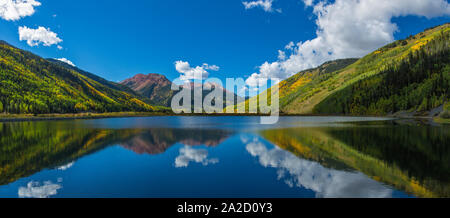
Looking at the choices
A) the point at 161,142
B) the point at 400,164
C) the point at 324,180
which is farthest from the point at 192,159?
the point at 400,164

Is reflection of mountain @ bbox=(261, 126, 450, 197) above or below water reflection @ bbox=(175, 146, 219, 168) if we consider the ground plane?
above

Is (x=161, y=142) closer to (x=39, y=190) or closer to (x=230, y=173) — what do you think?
(x=230, y=173)

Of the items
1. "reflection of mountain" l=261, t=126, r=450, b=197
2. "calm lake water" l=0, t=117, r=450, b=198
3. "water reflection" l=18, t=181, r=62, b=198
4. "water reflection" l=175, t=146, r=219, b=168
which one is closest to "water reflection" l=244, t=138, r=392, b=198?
"calm lake water" l=0, t=117, r=450, b=198

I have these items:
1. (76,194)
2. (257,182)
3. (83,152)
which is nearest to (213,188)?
(257,182)

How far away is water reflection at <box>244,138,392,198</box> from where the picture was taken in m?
18.4

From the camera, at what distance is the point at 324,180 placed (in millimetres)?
22109

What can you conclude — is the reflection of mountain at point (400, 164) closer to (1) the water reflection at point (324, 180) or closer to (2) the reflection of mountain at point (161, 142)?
(1) the water reflection at point (324, 180)

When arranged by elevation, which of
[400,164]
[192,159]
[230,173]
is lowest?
[230,173]

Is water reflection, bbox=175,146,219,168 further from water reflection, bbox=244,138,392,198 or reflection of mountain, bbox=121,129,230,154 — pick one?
water reflection, bbox=244,138,392,198

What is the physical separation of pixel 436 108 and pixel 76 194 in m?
206

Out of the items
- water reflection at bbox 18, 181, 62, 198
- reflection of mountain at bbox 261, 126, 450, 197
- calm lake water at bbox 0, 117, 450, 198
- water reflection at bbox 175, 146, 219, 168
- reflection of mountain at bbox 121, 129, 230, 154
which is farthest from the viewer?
reflection of mountain at bbox 121, 129, 230, 154

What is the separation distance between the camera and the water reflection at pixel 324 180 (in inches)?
726
